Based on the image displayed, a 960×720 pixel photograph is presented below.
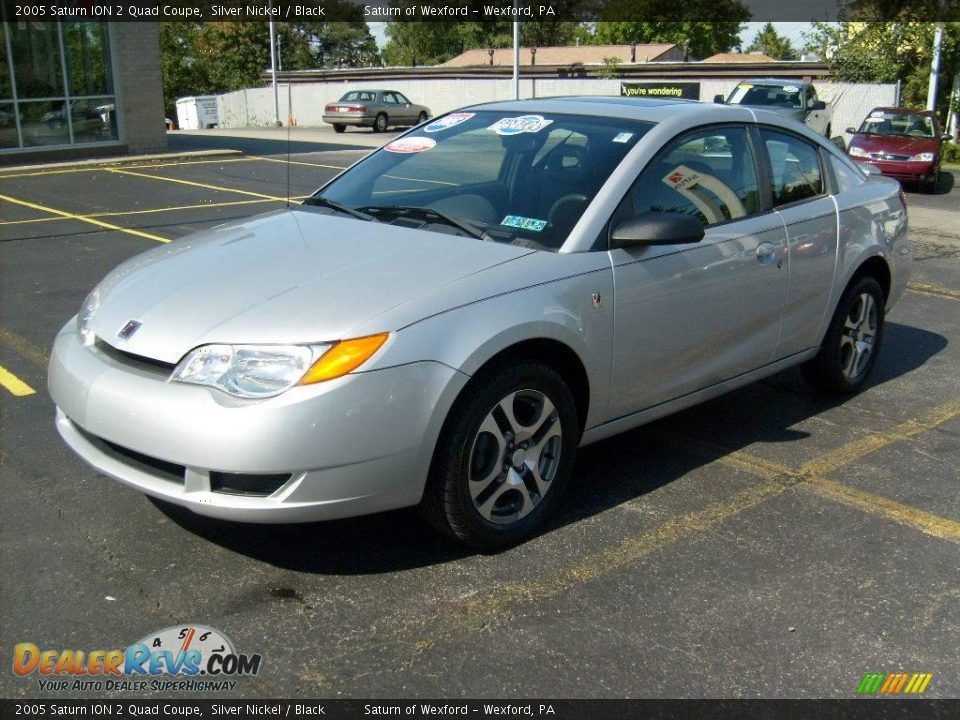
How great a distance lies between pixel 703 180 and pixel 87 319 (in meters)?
2.78

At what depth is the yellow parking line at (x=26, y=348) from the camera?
19.9 ft

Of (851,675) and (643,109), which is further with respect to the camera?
(643,109)

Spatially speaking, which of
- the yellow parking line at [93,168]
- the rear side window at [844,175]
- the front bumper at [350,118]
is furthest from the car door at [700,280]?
the front bumper at [350,118]

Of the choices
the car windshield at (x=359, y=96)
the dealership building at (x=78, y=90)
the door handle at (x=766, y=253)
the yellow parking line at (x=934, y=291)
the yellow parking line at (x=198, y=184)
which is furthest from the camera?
the car windshield at (x=359, y=96)

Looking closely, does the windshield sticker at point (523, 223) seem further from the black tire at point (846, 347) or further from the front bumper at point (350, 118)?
the front bumper at point (350, 118)

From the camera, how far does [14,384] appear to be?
562 cm

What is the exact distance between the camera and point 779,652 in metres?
3.21

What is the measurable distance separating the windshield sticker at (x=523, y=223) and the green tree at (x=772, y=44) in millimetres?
96498

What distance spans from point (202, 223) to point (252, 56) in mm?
66260

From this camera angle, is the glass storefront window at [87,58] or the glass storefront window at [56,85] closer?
the glass storefront window at [56,85]

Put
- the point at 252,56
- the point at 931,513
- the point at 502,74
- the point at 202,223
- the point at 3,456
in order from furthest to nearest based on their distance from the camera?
1. the point at 252,56
2. the point at 502,74
3. the point at 202,223
4. the point at 3,456
5. the point at 931,513
